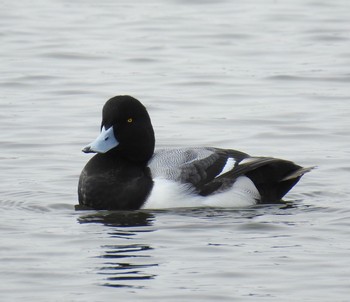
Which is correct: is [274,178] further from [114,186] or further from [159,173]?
[114,186]

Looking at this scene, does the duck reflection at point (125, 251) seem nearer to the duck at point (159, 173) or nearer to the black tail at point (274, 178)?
the duck at point (159, 173)

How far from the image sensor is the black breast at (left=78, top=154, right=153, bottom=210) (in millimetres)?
11367

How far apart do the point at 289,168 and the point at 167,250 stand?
2.26 metres

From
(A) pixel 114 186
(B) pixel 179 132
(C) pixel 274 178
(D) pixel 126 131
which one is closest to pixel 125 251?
(A) pixel 114 186

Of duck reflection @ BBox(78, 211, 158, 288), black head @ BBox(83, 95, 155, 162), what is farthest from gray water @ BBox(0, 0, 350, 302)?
black head @ BBox(83, 95, 155, 162)

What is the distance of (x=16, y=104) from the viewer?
15.9 m

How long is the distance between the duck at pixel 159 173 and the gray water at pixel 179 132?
16cm

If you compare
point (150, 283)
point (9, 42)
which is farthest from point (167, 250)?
point (9, 42)

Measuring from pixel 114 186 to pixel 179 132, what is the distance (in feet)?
10.4

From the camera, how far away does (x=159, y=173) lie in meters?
11.5

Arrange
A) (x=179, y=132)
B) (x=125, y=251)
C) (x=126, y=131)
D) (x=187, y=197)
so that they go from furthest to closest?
1. (x=179, y=132)
2. (x=126, y=131)
3. (x=187, y=197)
4. (x=125, y=251)

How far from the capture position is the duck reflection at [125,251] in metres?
9.34

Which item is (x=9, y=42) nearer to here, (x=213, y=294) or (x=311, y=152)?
(x=311, y=152)

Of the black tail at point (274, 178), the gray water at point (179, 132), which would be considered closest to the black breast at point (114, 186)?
the gray water at point (179, 132)
